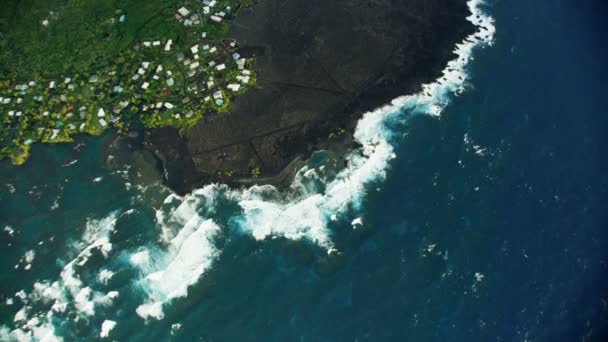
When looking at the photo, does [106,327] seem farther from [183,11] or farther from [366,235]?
[183,11]

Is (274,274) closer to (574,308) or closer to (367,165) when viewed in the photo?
(367,165)

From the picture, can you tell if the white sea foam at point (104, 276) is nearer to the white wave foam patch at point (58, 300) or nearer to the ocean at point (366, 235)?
the ocean at point (366, 235)

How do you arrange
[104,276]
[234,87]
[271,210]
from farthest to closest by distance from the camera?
[234,87]
[271,210]
[104,276]

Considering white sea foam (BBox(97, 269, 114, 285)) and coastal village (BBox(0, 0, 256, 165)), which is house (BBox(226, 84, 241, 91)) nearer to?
coastal village (BBox(0, 0, 256, 165))

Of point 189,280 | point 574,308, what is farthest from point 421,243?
point 189,280

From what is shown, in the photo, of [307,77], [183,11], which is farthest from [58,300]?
[183,11]

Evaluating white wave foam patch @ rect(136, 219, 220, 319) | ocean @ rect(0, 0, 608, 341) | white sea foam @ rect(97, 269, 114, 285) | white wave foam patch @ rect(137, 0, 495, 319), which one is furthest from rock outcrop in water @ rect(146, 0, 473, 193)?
white sea foam @ rect(97, 269, 114, 285)

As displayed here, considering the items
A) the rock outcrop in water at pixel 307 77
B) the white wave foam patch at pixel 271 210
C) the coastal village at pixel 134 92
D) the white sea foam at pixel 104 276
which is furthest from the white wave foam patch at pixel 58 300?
the coastal village at pixel 134 92

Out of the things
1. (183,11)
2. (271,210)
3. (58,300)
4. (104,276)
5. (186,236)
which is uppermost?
(183,11)
